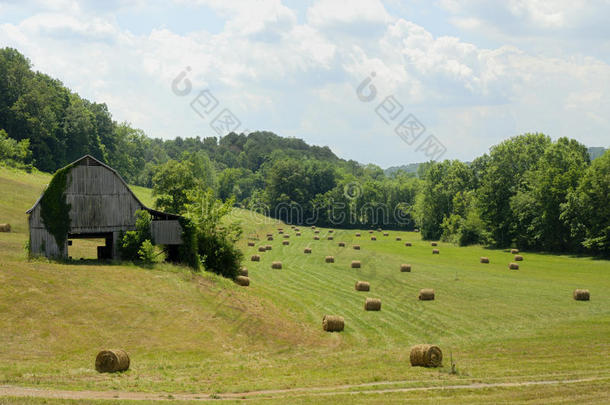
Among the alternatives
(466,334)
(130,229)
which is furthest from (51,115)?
(466,334)

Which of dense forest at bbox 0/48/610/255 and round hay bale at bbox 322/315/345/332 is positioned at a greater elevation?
dense forest at bbox 0/48/610/255

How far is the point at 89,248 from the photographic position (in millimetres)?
51500

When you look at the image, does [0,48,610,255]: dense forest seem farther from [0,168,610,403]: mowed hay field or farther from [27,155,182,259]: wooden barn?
[0,168,610,403]: mowed hay field

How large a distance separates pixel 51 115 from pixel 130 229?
86.0 metres

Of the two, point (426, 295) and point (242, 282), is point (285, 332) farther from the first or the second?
point (426, 295)

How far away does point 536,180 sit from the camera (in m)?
83.9

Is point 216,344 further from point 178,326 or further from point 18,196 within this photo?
point 18,196

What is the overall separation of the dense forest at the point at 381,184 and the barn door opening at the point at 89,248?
8.07m

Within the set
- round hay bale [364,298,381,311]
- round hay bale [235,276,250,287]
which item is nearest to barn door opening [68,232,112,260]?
round hay bale [235,276,250,287]

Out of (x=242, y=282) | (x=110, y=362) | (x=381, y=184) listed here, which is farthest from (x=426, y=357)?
(x=381, y=184)

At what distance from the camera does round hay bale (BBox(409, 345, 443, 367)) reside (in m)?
21.5

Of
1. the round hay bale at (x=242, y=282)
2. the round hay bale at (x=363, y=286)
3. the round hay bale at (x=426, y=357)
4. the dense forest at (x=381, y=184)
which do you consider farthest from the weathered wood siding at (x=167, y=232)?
the round hay bale at (x=426, y=357)

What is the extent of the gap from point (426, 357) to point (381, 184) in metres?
144

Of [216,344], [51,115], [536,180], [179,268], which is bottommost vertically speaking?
[216,344]
